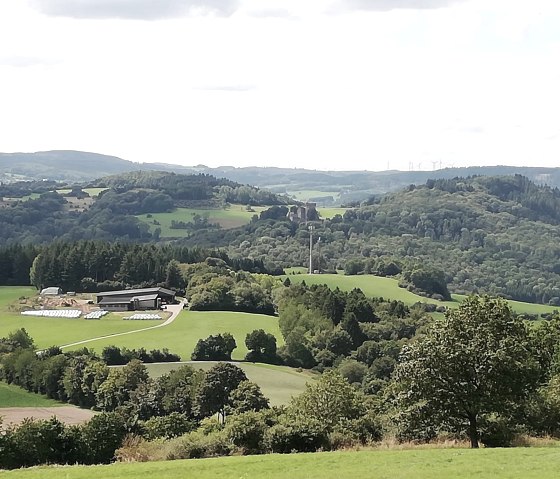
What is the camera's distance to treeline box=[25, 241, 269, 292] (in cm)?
11894

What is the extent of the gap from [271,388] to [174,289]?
52443mm

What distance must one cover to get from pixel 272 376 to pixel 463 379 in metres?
45.6

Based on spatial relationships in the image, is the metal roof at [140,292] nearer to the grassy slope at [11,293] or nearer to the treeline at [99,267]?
the treeline at [99,267]

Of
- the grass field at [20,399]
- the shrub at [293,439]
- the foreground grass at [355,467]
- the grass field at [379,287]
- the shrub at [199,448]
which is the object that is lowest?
the grass field at [379,287]

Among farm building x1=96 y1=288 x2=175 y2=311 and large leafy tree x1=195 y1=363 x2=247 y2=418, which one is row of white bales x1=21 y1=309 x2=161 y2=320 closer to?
farm building x1=96 y1=288 x2=175 y2=311

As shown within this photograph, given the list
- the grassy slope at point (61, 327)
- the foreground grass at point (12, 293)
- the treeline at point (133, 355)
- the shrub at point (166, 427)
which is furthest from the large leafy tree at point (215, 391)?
the foreground grass at point (12, 293)

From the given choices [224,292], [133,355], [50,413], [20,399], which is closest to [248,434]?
[50,413]

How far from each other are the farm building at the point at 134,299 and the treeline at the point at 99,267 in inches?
356

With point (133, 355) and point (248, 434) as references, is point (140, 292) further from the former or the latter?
point (248, 434)

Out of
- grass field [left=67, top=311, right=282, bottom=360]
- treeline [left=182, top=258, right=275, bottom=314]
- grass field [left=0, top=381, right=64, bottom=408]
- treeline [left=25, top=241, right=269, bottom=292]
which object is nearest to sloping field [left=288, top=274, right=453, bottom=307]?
treeline [left=182, top=258, right=275, bottom=314]

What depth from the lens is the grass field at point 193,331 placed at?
267ft

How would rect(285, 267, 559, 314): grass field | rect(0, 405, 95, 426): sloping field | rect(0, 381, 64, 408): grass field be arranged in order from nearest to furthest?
rect(0, 405, 95, 426): sloping field, rect(0, 381, 64, 408): grass field, rect(285, 267, 559, 314): grass field

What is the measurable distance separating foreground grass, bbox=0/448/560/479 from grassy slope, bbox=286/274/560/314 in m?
105

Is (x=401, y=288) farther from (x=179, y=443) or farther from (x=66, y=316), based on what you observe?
(x=179, y=443)
